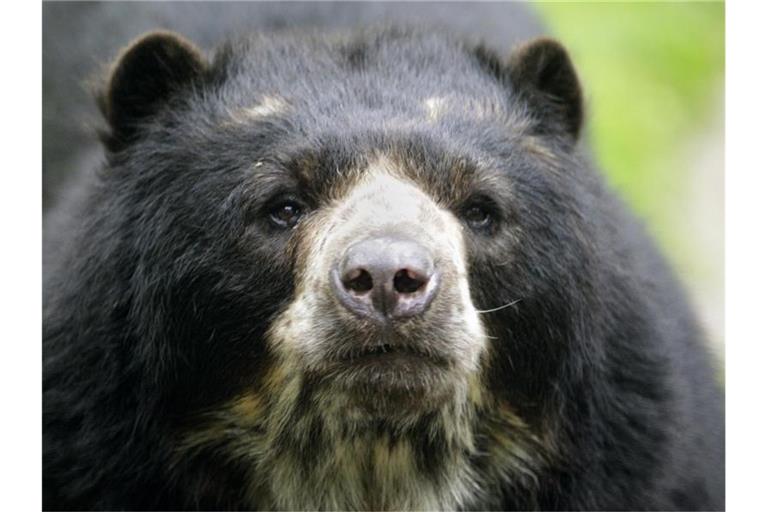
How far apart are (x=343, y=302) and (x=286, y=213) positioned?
0.62m

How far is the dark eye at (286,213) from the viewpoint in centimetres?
565

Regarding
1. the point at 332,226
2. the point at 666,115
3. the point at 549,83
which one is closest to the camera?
the point at 332,226

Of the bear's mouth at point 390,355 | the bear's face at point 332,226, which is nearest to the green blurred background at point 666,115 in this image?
the bear's face at point 332,226

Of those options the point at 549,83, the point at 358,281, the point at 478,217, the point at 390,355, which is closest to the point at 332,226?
the point at 358,281

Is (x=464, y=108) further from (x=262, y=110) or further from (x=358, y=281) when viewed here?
(x=358, y=281)

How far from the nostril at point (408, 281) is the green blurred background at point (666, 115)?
250cm

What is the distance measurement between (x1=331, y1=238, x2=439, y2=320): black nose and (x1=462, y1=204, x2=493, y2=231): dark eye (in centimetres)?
59

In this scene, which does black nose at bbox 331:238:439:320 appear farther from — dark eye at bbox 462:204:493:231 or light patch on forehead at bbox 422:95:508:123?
light patch on forehead at bbox 422:95:508:123

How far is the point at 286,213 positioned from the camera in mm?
5672

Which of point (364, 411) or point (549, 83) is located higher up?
point (549, 83)

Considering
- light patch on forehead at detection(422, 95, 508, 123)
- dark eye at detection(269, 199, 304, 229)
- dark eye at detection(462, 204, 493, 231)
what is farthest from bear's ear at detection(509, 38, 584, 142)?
dark eye at detection(269, 199, 304, 229)

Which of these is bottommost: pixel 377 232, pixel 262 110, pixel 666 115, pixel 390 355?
pixel 390 355

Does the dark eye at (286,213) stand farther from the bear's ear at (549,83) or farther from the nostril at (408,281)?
the bear's ear at (549,83)

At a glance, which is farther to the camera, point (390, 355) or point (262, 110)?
point (262, 110)
